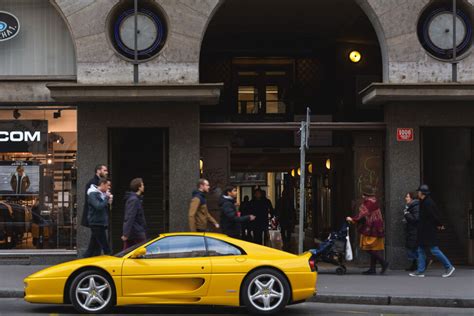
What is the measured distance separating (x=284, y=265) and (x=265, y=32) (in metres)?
12.5

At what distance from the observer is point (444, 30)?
51.8ft

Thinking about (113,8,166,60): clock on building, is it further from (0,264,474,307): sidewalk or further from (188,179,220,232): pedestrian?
(0,264,474,307): sidewalk

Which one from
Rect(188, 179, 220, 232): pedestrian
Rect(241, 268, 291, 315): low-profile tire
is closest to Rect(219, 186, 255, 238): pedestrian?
Rect(188, 179, 220, 232): pedestrian

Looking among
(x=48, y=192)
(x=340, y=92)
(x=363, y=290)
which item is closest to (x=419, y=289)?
(x=363, y=290)

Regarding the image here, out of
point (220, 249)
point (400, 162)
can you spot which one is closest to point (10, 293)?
point (220, 249)

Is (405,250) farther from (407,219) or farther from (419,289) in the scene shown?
(419,289)

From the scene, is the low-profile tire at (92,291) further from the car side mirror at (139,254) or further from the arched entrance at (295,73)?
the arched entrance at (295,73)

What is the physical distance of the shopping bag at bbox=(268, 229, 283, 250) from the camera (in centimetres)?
2400

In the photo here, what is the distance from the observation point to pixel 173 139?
15664 millimetres

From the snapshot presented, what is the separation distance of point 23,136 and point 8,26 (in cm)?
240

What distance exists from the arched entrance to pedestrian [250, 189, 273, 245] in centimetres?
114

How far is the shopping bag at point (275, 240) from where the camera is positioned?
24.0 meters

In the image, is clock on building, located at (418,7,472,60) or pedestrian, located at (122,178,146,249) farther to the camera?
clock on building, located at (418,7,472,60)

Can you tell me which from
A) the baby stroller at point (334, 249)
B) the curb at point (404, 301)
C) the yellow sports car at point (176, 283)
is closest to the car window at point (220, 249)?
the yellow sports car at point (176, 283)
